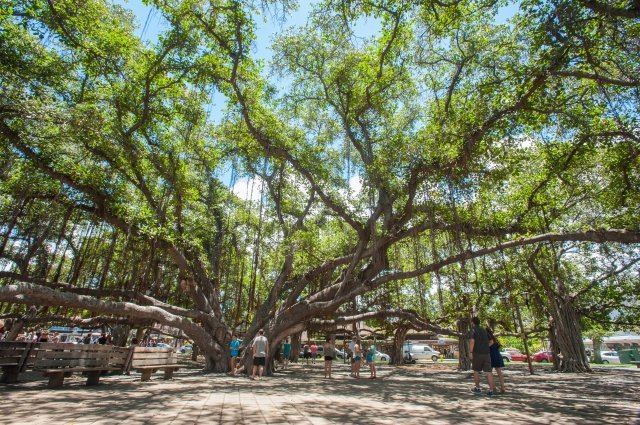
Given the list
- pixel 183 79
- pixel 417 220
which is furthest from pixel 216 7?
pixel 417 220

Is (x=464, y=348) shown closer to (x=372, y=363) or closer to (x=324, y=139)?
(x=372, y=363)

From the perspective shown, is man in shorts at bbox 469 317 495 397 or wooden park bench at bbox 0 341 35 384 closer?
man in shorts at bbox 469 317 495 397

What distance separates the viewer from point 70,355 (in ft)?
20.2

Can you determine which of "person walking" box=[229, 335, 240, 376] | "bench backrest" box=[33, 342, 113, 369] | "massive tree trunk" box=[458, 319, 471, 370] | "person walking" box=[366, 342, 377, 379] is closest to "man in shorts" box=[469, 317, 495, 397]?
"person walking" box=[366, 342, 377, 379]

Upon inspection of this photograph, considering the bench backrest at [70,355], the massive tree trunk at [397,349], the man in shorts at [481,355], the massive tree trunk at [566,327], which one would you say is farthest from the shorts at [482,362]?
the massive tree trunk at [397,349]

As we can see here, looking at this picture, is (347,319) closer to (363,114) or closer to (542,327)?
(363,114)

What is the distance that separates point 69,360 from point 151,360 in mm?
1940

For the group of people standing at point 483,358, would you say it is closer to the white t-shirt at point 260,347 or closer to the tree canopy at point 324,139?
the tree canopy at point 324,139

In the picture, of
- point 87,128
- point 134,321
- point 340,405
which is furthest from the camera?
point 134,321

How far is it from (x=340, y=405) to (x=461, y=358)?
1379 cm

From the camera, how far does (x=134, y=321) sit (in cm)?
1130

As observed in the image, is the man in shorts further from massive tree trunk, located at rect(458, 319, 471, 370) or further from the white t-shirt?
massive tree trunk, located at rect(458, 319, 471, 370)

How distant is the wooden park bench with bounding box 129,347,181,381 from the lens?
7.32 m

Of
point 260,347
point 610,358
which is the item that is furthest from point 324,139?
point 610,358
